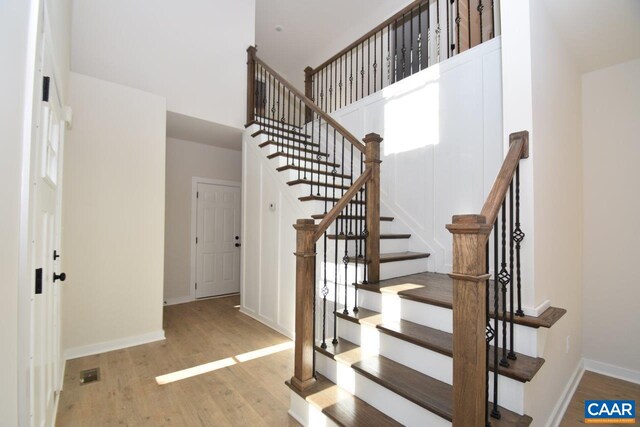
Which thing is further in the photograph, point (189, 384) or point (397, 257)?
point (397, 257)

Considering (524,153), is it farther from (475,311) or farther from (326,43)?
(326,43)

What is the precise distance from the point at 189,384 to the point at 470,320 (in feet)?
7.46

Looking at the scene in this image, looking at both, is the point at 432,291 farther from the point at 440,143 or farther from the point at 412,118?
the point at 412,118

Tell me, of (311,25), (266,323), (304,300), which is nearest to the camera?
(304,300)

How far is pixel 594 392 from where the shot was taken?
2.39m

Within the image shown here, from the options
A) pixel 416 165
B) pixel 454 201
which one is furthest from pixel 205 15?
pixel 454 201

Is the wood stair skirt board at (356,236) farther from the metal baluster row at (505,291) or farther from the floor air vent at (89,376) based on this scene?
the floor air vent at (89,376)

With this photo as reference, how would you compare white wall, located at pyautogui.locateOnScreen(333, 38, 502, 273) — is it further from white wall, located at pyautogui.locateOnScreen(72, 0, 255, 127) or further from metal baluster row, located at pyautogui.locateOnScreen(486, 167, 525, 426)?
white wall, located at pyautogui.locateOnScreen(72, 0, 255, 127)

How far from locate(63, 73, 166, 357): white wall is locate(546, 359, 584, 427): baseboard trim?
3.60 meters

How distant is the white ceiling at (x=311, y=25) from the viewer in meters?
5.11

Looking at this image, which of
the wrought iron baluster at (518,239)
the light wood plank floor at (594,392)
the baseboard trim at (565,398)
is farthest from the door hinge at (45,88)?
the light wood plank floor at (594,392)

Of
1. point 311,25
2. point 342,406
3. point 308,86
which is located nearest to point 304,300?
point 342,406

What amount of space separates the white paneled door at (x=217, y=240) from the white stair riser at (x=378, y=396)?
3.62 metres

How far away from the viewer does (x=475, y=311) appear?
1.24 m
